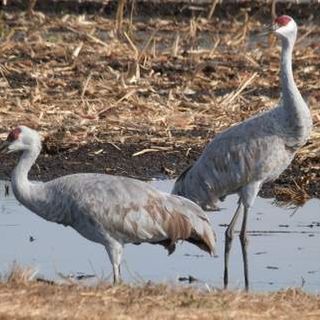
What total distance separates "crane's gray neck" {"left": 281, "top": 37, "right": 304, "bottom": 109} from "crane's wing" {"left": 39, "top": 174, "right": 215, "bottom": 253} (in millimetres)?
1182

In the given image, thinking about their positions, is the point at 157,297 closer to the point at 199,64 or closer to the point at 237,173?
the point at 237,173

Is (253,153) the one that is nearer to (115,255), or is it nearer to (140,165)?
(115,255)

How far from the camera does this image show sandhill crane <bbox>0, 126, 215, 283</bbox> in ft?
26.5

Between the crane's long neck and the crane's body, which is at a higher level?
the crane's long neck

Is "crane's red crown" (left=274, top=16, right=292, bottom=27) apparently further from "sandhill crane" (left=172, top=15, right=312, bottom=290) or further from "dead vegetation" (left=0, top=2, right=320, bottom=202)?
"dead vegetation" (left=0, top=2, right=320, bottom=202)

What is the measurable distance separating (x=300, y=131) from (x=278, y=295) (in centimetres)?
210

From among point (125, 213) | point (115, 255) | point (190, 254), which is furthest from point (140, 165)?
point (115, 255)

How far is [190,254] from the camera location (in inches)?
363

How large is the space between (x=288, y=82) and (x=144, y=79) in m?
5.11

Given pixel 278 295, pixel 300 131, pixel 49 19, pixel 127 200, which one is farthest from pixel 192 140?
pixel 49 19

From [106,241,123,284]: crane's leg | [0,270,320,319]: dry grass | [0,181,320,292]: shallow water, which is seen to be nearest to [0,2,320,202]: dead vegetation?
[0,181,320,292]: shallow water

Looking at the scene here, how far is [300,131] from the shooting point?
8953 millimetres

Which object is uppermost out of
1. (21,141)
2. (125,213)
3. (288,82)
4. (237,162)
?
(288,82)

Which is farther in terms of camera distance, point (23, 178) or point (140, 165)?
point (140, 165)
